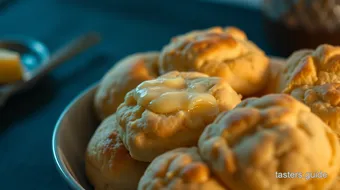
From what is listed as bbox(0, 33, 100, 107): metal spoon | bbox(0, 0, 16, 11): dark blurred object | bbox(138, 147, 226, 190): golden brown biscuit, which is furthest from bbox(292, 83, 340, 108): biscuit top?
bbox(0, 0, 16, 11): dark blurred object

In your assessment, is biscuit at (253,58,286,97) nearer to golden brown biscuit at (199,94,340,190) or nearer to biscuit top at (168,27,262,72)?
biscuit top at (168,27,262,72)

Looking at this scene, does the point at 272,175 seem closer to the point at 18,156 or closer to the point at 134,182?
the point at 134,182

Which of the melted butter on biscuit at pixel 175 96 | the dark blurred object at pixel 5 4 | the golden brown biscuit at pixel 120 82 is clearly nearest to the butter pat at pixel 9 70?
the golden brown biscuit at pixel 120 82

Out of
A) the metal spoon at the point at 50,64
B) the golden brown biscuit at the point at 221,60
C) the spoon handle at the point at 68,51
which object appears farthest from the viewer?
the spoon handle at the point at 68,51

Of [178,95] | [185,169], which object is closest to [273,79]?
[178,95]

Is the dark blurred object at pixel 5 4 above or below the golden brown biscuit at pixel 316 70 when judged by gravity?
above

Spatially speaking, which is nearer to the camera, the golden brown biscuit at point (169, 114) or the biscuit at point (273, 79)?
the golden brown biscuit at point (169, 114)

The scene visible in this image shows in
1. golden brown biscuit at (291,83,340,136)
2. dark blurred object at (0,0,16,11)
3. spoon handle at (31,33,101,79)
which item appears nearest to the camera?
golden brown biscuit at (291,83,340,136)

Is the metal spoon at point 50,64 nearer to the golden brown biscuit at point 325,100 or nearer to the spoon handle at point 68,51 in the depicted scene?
the spoon handle at point 68,51
